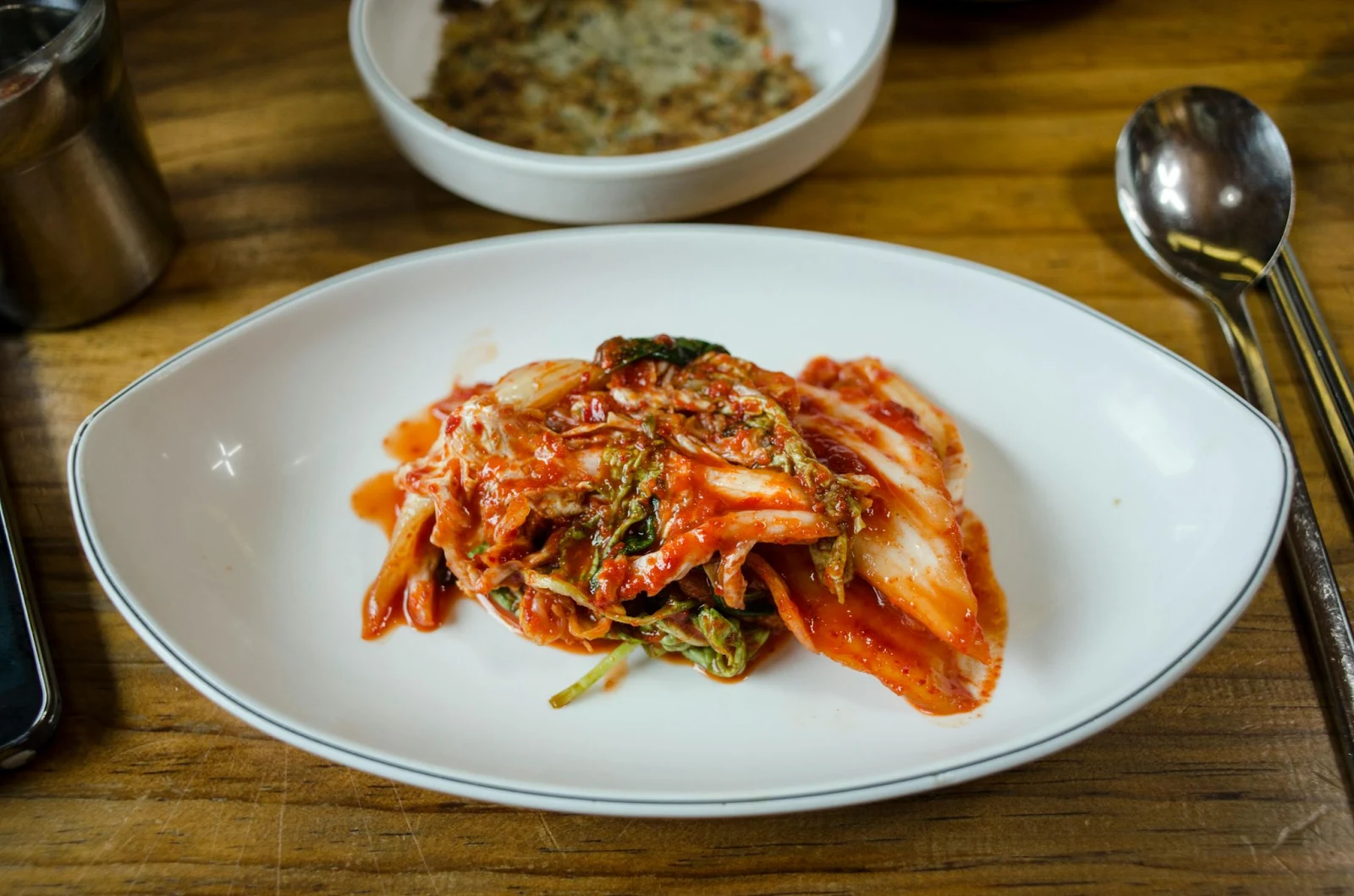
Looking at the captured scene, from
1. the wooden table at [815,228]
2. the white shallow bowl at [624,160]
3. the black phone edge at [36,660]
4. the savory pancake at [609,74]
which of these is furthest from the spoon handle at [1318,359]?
the black phone edge at [36,660]

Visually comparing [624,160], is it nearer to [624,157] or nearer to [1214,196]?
[624,157]

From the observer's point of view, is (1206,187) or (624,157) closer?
(624,157)

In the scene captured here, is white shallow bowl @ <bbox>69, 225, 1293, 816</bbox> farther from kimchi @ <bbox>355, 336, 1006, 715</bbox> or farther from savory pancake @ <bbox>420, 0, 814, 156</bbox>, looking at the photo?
savory pancake @ <bbox>420, 0, 814, 156</bbox>

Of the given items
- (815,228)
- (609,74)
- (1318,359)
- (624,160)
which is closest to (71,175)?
(624,160)

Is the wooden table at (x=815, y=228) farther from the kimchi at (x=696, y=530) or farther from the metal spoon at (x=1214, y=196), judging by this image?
the kimchi at (x=696, y=530)

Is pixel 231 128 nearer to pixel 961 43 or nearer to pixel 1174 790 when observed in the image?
pixel 961 43
